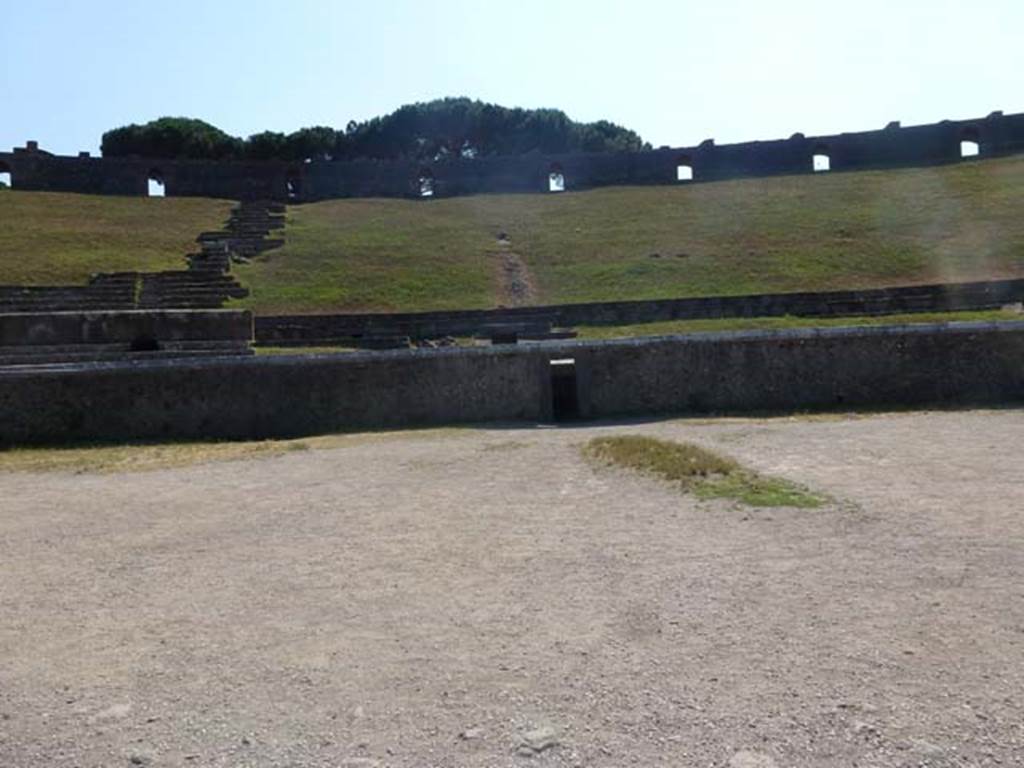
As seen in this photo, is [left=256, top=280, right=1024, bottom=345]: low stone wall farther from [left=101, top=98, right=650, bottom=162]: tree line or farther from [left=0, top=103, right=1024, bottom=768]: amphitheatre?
[left=101, top=98, right=650, bottom=162]: tree line

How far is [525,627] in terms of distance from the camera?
4.12m

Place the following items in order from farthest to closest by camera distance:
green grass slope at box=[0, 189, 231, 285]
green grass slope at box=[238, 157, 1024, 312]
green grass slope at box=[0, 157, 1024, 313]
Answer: green grass slope at box=[0, 189, 231, 285]
green grass slope at box=[0, 157, 1024, 313]
green grass slope at box=[238, 157, 1024, 312]

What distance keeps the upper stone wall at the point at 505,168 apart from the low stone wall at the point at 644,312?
2610 centimetres

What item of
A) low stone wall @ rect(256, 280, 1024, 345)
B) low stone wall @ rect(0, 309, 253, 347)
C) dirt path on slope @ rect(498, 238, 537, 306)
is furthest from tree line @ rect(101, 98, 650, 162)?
low stone wall @ rect(0, 309, 253, 347)

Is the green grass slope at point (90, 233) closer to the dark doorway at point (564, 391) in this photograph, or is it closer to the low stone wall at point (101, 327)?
the low stone wall at point (101, 327)

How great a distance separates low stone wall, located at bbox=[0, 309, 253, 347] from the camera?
13.7 m

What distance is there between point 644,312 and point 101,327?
1233 centimetres

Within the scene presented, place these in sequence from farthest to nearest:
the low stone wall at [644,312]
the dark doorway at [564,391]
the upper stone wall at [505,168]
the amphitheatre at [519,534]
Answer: the upper stone wall at [505,168] < the low stone wall at [644,312] < the dark doorway at [564,391] < the amphitheatre at [519,534]

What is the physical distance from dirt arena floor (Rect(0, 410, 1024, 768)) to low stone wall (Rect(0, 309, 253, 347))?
22.3 ft

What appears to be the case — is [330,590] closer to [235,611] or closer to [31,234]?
[235,611]

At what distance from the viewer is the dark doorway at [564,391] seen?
1254 cm

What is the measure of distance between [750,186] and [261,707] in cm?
4299

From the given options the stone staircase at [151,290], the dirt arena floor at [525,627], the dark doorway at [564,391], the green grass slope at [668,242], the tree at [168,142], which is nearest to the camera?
the dirt arena floor at [525,627]

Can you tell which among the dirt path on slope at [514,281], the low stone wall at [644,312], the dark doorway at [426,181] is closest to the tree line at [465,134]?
the dark doorway at [426,181]
